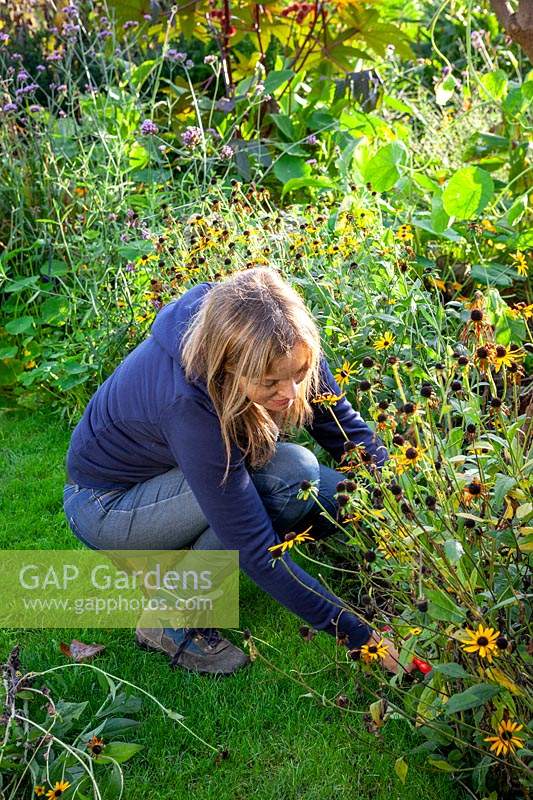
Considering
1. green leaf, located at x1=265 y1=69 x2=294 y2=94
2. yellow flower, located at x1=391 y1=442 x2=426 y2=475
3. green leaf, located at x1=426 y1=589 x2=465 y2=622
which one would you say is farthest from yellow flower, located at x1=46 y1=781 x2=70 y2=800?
green leaf, located at x1=265 y1=69 x2=294 y2=94

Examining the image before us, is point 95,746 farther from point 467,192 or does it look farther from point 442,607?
point 467,192

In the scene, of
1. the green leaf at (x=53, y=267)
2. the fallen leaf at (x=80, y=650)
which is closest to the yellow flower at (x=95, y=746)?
the fallen leaf at (x=80, y=650)

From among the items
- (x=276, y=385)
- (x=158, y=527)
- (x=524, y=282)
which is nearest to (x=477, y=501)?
(x=276, y=385)

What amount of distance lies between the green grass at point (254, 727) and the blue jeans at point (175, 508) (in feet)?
0.95

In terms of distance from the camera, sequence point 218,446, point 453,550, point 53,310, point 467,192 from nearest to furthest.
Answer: point 453,550 → point 218,446 → point 467,192 → point 53,310

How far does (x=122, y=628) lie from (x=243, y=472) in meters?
0.76

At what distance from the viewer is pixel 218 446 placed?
2.07 metres

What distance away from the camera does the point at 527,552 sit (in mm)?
1747

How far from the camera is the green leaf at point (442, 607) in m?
1.68

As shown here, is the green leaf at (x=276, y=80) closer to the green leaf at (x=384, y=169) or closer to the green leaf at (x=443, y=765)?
the green leaf at (x=384, y=169)

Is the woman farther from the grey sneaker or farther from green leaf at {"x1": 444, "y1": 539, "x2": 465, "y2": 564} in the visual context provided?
green leaf at {"x1": 444, "y1": 539, "x2": 465, "y2": 564}

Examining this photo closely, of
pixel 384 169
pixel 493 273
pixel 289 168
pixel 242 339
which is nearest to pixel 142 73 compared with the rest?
pixel 289 168

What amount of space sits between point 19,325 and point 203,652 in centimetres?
180

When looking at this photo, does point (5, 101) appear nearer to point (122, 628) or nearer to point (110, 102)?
point (110, 102)
